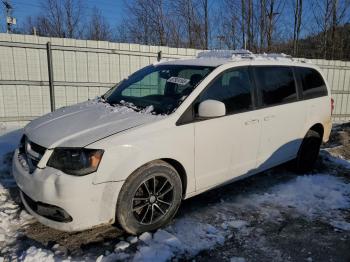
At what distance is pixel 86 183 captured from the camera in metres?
3.01

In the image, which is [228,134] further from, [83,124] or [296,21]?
[296,21]

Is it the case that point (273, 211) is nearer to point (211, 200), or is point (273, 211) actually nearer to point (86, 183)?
point (211, 200)

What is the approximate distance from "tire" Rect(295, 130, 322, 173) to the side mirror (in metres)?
2.38

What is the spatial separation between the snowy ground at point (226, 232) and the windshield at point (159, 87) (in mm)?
1367

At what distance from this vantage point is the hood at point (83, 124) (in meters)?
3.21

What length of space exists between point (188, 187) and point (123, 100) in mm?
1365

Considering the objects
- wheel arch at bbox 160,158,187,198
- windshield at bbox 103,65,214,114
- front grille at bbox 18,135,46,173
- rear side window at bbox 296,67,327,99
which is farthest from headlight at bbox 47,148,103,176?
rear side window at bbox 296,67,327,99

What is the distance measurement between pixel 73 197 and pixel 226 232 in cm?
171

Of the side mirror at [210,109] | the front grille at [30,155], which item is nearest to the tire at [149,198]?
the side mirror at [210,109]

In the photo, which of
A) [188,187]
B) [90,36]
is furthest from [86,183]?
[90,36]

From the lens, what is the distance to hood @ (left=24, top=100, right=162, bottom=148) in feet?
10.5

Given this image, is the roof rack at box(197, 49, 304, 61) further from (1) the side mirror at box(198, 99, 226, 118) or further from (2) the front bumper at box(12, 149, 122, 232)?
(2) the front bumper at box(12, 149, 122, 232)

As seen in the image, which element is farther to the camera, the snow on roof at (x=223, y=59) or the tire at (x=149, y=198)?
the snow on roof at (x=223, y=59)

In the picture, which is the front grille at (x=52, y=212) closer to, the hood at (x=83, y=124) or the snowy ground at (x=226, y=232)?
the snowy ground at (x=226, y=232)
